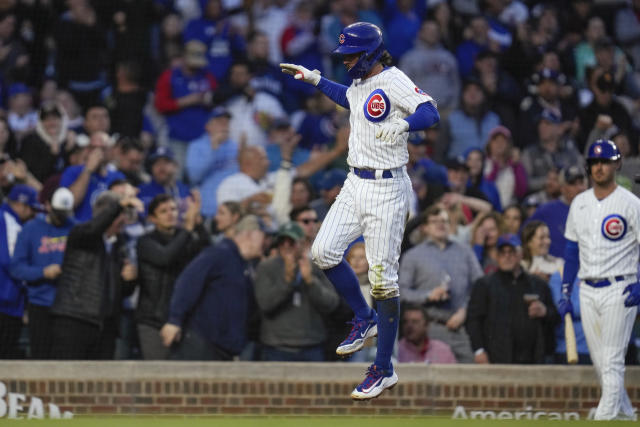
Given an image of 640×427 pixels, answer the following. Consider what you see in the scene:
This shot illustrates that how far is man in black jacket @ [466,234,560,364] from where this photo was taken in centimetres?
916

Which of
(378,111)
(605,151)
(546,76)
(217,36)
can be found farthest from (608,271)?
(217,36)

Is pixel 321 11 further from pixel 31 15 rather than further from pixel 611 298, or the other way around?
pixel 611 298

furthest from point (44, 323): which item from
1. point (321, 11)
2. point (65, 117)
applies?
point (321, 11)

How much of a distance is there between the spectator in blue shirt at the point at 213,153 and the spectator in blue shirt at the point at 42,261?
185cm

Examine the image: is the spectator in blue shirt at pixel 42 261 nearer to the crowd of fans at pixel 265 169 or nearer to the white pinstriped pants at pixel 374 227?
the crowd of fans at pixel 265 169

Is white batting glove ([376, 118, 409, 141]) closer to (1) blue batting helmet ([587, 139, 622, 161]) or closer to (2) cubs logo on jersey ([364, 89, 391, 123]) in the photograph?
(2) cubs logo on jersey ([364, 89, 391, 123])

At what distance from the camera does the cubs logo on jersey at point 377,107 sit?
6414 mm

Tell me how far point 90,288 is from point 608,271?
3743 millimetres

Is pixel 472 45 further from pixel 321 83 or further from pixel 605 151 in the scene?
pixel 321 83

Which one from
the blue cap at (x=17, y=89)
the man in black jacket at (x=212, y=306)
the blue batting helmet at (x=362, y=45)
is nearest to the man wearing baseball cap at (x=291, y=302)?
the man in black jacket at (x=212, y=306)

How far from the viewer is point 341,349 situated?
21.5 feet

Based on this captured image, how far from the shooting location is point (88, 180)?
9.85 metres

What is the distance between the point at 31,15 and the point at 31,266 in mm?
4461

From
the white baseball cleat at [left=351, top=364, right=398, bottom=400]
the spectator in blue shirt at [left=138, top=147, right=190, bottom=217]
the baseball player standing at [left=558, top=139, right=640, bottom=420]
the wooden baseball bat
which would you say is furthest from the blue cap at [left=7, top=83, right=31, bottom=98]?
the white baseball cleat at [left=351, top=364, right=398, bottom=400]
